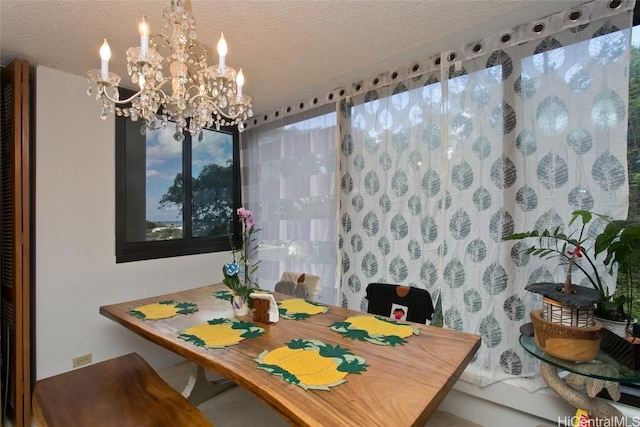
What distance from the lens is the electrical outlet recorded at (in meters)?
2.21

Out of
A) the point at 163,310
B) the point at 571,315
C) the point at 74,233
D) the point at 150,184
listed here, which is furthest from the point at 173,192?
the point at 571,315

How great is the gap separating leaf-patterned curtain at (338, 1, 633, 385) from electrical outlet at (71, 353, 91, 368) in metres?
2.23

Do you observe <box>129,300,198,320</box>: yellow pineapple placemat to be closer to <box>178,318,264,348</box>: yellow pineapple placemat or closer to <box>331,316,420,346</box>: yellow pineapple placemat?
<box>178,318,264,348</box>: yellow pineapple placemat

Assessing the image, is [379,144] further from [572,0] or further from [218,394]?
[218,394]

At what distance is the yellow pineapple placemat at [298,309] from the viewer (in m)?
1.67

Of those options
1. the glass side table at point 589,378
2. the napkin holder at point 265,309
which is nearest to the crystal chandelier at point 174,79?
the napkin holder at point 265,309

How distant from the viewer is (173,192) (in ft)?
9.46

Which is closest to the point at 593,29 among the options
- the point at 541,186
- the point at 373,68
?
Answer: the point at 541,186

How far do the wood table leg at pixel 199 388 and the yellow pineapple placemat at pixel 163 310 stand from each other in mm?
493

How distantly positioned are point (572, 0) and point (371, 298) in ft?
6.28

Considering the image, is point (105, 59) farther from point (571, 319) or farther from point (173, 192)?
point (571, 319)

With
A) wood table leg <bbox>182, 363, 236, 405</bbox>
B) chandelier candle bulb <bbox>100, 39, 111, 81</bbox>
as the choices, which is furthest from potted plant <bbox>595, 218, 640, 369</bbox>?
wood table leg <bbox>182, 363, 236, 405</bbox>

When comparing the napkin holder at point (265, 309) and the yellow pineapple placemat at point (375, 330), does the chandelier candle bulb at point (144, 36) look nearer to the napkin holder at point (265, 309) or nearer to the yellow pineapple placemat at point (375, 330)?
the napkin holder at point (265, 309)

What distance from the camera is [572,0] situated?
152cm
